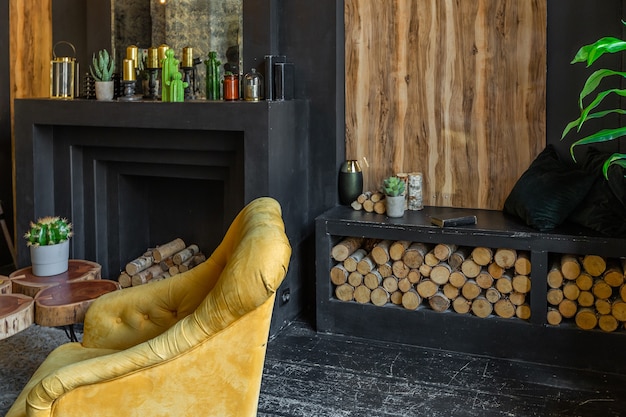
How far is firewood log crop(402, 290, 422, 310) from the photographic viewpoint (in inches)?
147

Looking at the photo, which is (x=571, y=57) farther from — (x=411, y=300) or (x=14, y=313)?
(x=14, y=313)

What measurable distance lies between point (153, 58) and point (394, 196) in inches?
64.5

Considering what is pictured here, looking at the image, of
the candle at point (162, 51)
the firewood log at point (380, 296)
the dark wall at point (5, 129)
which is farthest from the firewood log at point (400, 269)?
the dark wall at point (5, 129)

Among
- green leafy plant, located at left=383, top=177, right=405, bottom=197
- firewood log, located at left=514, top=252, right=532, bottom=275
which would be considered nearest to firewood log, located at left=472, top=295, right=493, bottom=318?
firewood log, located at left=514, top=252, right=532, bottom=275

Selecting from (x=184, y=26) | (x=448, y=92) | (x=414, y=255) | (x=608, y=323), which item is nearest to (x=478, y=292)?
(x=414, y=255)

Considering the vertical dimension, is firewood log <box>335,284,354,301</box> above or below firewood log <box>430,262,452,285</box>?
below

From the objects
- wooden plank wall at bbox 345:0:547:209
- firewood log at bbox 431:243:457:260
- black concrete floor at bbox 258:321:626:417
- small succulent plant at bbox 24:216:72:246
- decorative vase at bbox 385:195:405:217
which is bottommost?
black concrete floor at bbox 258:321:626:417

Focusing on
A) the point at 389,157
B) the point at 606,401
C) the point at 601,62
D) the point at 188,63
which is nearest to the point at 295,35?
the point at 188,63

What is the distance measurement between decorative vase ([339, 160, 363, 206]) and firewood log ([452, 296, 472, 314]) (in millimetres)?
890

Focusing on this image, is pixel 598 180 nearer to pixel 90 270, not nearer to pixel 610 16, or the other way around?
pixel 610 16

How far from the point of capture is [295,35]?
4086 millimetres

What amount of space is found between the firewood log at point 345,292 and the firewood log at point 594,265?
1206mm

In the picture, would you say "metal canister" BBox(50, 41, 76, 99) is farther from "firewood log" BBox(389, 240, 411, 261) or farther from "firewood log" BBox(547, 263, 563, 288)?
"firewood log" BBox(547, 263, 563, 288)

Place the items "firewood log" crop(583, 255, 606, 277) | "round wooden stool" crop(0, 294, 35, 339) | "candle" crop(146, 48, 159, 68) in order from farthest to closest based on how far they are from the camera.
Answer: "candle" crop(146, 48, 159, 68) < "firewood log" crop(583, 255, 606, 277) < "round wooden stool" crop(0, 294, 35, 339)
